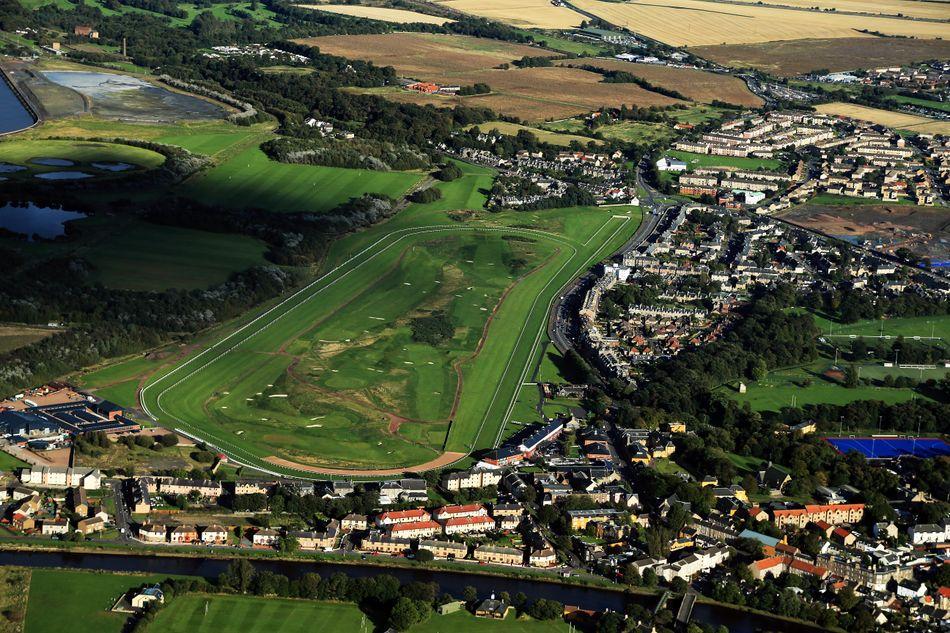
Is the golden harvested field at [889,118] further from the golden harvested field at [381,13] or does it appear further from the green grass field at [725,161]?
the golden harvested field at [381,13]

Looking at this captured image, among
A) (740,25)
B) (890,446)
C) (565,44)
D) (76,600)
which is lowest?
(76,600)

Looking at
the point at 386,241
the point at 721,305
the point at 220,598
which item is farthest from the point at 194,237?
the point at 220,598

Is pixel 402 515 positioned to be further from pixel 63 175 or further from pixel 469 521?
pixel 63 175

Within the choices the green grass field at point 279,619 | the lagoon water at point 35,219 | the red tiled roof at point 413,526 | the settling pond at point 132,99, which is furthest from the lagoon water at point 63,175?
the green grass field at point 279,619

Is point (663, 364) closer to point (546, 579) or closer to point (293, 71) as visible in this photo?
point (546, 579)

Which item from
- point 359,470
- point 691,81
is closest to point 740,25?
point 691,81

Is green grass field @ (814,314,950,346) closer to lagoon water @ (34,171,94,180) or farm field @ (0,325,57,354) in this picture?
farm field @ (0,325,57,354)

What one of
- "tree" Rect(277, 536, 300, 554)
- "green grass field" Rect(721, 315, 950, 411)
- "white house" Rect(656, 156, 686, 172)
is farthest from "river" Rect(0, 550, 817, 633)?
"white house" Rect(656, 156, 686, 172)
